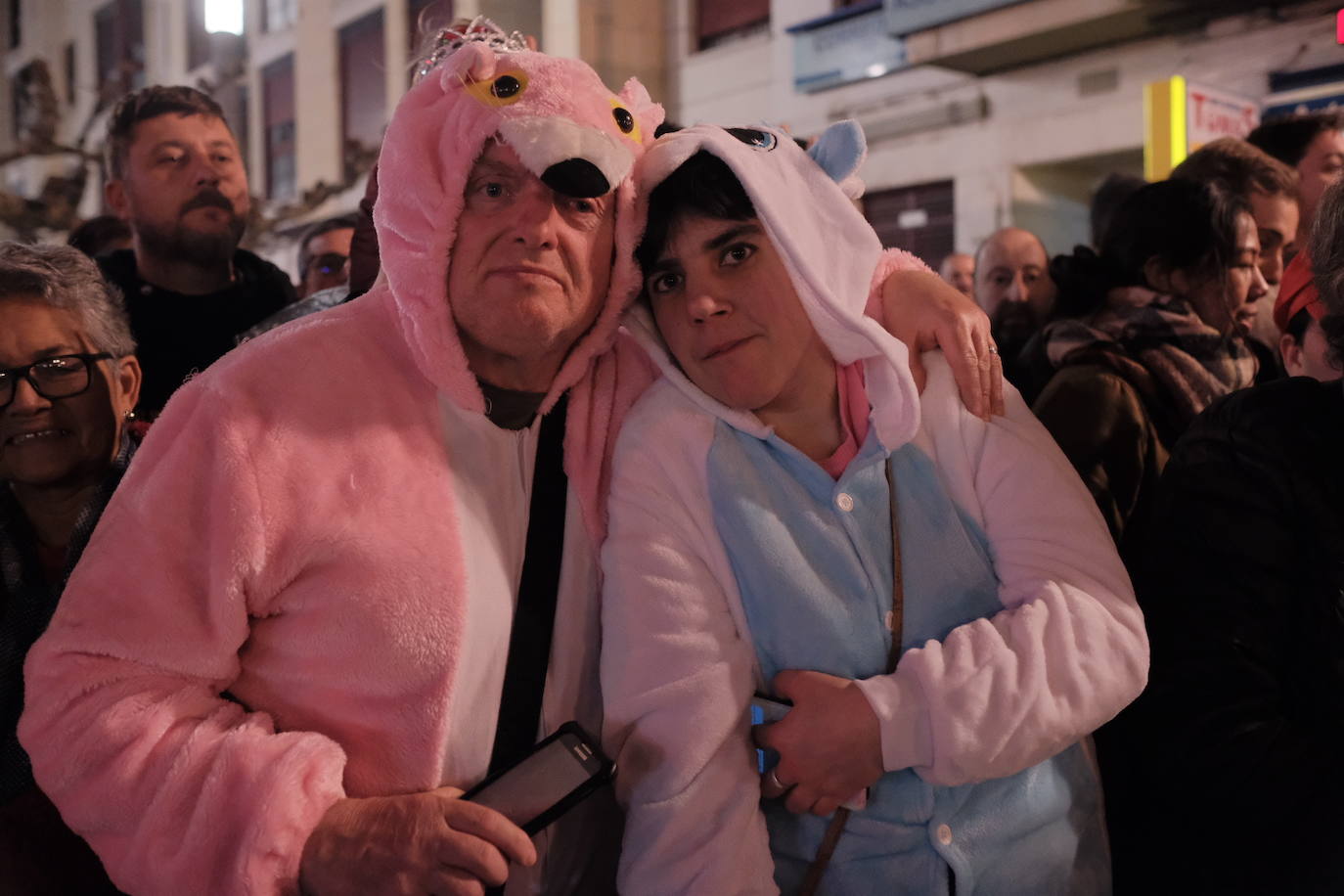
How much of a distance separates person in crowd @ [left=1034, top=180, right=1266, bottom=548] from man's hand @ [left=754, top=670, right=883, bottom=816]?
1071 mm

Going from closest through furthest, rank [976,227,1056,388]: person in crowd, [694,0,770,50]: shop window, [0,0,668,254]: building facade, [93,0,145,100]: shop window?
[976,227,1056,388]: person in crowd < [694,0,770,50]: shop window < [0,0,668,254]: building facade < [93,0,145,100]: shop window

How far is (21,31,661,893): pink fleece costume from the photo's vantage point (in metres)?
1.44

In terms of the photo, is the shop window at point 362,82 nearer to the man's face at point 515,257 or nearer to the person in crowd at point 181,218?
the person in crowd at point 181,218

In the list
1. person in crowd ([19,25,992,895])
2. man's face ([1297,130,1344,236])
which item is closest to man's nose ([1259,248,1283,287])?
man's face ([1297,130,1344,236])

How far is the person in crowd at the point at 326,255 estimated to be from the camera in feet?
14.1

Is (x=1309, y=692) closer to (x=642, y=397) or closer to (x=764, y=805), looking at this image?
(x=764, y=805)

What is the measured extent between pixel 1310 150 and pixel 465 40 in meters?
3.44

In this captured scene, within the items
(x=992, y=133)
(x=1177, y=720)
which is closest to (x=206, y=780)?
(x=1177, y=720)

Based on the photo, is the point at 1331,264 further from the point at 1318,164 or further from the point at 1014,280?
the point at 1014,280

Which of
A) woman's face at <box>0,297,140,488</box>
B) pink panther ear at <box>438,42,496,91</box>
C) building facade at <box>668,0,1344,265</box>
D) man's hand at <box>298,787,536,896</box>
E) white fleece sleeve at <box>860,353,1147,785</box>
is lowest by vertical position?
man's hand at <box>298,787,536,896</box>

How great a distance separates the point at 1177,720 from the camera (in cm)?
168

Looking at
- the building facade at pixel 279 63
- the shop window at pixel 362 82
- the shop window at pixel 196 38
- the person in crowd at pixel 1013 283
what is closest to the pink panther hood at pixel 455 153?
the person in crowd at pixel 1013 283

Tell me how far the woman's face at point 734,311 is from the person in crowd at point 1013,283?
321cm

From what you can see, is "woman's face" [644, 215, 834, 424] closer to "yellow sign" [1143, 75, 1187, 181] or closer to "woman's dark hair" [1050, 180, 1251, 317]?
"woman's dark hair" [1050, 180, 1251, 317]
